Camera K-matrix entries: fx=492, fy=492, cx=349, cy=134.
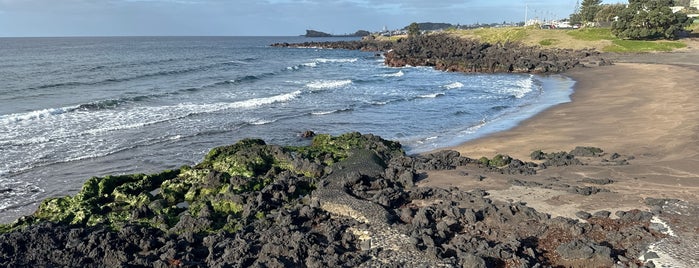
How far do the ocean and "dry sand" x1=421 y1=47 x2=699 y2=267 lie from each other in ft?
6.91

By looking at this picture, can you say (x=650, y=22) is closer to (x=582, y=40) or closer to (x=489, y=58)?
(x=582, y=40)

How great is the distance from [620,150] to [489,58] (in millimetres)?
42195

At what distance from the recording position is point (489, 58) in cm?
5697

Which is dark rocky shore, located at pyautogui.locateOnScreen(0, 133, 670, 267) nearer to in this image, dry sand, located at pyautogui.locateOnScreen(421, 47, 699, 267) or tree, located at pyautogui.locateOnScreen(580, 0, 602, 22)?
dry sand, located at pyautogui.locateOnScreen(421, 47, 699, 267)

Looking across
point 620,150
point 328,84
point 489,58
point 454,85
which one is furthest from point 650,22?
point 620,150

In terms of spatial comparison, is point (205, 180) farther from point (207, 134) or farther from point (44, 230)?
point (207, 134)

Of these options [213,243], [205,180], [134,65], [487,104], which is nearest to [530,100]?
[487,104]

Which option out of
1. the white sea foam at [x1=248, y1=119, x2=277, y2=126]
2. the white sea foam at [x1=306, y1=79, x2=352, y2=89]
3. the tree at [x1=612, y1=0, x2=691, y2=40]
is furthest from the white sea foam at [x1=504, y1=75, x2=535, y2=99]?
the tree at [x1=612, y1=0, x2=691, y2=40]

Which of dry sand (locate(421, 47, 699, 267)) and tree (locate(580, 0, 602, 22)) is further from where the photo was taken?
tree (locate(580, 0, 602, 22))

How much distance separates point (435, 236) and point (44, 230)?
7.56 meters

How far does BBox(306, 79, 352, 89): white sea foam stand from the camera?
4072cm

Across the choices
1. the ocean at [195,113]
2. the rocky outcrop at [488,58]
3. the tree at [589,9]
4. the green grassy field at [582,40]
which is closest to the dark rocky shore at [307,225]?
the ocean at [195,113]

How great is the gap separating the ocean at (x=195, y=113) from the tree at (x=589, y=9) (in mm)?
52483

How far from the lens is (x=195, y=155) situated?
1825 cm
